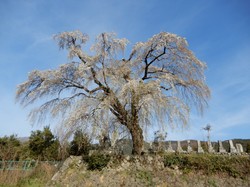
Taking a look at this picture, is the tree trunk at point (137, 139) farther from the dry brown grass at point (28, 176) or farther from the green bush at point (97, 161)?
the dry brown grass at point (28, 176)

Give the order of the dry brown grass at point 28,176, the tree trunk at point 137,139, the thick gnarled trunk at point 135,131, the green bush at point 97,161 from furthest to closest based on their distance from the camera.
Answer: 1. the tree trunk at point 137,139
2. the thick gnarled trunk at point 135,131
3. the green bush at point 97,161
4. the dry brown grass at point 28,176

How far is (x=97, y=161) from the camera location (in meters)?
9.71

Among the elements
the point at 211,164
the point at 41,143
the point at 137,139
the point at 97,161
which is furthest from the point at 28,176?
the point at 41,143

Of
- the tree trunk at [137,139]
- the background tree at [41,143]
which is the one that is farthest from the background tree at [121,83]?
the background tree at [41,143]

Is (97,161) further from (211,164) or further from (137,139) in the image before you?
(211,164)

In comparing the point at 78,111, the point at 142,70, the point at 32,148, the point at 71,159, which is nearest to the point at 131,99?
the point at 78,111

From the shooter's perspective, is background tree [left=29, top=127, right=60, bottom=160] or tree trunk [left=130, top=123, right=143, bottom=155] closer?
tree trunk [left=130, top=123, right=143, bottom=155]

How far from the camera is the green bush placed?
9.67 metres

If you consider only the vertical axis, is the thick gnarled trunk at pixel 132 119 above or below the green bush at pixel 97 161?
above

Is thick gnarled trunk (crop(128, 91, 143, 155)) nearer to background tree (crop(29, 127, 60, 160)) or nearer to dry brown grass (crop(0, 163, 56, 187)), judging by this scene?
dry brown grass (crop(0, 163, 56, 187))

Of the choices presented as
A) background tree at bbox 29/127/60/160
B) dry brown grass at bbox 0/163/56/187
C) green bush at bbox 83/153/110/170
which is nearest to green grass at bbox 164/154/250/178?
green bush at bbox 83/153/110/170

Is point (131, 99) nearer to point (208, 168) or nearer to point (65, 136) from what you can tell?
point (65, 136)

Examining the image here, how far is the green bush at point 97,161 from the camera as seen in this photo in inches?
381

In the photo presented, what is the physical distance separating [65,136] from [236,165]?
7001 mm
